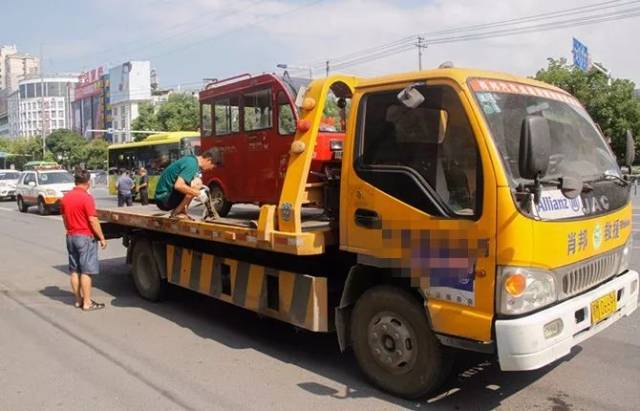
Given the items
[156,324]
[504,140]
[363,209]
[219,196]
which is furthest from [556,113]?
[219,196]

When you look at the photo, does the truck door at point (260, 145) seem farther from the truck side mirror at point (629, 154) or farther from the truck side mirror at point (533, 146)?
the truck side mirror at point (533, 146)

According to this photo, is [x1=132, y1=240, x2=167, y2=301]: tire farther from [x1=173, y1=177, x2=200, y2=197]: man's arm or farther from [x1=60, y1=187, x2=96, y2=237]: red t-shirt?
[x1=173, y1=177, x2=200, y2=197]: man's arm

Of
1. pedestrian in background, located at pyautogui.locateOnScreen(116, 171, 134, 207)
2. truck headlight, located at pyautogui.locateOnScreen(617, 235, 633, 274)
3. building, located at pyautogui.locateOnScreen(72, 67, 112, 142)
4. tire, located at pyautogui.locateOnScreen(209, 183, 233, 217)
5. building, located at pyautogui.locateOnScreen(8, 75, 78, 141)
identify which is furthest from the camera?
building, located at pyautogui.locateOnScreen(8, 75, 78, 141)

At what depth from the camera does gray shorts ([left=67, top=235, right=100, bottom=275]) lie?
7441mm

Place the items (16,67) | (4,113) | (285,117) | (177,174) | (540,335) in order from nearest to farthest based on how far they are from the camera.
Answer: (540,335)
(177,174)
(285,117)
(4,113)
(16,67)

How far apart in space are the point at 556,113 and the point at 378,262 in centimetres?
172

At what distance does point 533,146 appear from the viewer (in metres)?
3.49

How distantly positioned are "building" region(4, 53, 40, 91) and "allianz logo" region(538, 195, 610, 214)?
7688 inches

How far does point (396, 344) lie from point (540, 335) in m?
1.07

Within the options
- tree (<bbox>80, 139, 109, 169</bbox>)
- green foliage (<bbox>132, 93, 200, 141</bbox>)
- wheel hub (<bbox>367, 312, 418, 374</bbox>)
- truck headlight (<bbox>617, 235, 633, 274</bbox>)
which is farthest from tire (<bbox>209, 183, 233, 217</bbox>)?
tree (<bbox>80, 139, 109, 169</bbox>)

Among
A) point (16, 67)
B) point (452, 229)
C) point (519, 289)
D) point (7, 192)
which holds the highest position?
A: point (16, 67)

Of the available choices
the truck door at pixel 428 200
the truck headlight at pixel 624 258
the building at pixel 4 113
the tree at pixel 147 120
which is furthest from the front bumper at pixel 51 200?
the building at pixel 4 113

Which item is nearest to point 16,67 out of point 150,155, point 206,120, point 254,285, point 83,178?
point 150,155

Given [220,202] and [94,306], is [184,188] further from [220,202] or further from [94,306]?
[220,202]
